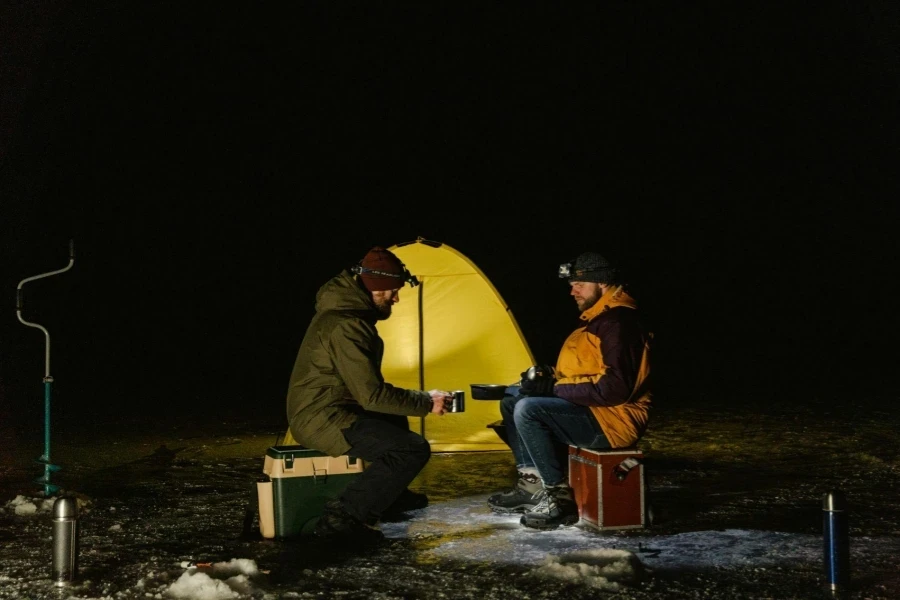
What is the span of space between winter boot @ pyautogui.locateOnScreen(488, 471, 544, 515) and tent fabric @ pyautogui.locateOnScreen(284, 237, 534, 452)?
2690 millimetres

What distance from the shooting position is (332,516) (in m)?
5.64

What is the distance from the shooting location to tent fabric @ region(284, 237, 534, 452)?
9211 millimetres

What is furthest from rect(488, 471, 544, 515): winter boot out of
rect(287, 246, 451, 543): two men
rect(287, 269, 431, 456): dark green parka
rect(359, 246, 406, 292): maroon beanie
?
rect(359, 246, 406, 292): maroon beanie

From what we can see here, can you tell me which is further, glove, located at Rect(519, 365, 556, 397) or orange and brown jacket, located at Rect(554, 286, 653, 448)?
glove, located at Rect(519, 365, 556, 397)

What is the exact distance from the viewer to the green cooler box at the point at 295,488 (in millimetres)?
5703

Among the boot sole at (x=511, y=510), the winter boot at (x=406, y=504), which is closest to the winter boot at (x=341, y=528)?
the winter boot at (x=406, y=504)

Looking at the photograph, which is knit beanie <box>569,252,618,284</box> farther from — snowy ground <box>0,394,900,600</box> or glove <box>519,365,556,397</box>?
snowy ground <box>0,394,900,600</box>

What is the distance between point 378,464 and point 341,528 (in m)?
0.43

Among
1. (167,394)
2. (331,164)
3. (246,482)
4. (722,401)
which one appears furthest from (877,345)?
(331,164)

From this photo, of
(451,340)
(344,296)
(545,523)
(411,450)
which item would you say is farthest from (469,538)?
(451,340)

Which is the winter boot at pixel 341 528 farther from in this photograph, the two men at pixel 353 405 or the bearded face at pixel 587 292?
the bearded face at pixel 587 292

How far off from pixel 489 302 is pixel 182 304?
26.7 metres

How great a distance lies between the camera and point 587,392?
598cm

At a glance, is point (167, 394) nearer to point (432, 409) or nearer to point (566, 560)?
point (432, 409)
